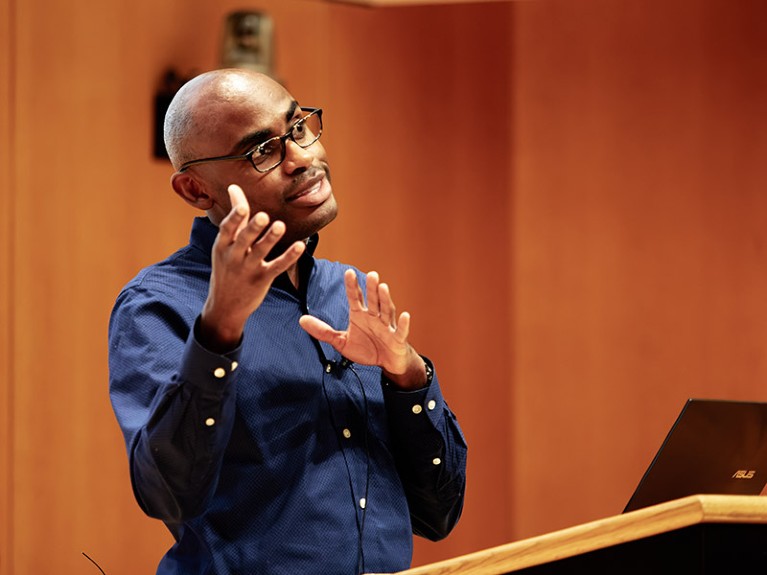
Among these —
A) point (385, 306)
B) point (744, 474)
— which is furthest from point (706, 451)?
point (385, 306)

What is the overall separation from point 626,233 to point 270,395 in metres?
2.60

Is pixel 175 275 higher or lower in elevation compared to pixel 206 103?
lower

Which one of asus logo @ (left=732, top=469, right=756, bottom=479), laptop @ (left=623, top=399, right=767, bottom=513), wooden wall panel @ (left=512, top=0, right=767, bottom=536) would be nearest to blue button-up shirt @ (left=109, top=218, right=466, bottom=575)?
laptop @ (left=623, top=399, right=767, bottom=513)

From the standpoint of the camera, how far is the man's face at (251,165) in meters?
1.62

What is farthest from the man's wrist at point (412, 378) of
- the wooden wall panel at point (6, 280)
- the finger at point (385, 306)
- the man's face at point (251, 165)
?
the wooden wall panel at point (6, 280)

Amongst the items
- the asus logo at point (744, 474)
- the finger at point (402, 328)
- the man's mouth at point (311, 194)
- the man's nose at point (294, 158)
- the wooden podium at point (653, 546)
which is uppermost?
the man's nose at point (294, 158)

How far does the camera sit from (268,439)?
5.10ft

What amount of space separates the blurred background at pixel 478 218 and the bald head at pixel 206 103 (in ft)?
5.22

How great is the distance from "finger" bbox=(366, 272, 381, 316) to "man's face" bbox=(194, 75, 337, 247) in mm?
201

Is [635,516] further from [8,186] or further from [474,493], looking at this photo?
[474,493]

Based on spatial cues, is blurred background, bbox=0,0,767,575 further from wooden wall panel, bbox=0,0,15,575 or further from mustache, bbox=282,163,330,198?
mustache, bbox=282,163,330,198

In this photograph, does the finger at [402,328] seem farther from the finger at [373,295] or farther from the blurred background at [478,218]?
the blurred background at [478,218]

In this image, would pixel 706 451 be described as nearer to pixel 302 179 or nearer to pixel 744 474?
pixel 744 474

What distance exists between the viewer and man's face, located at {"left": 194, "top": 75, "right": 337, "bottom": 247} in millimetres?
1620
